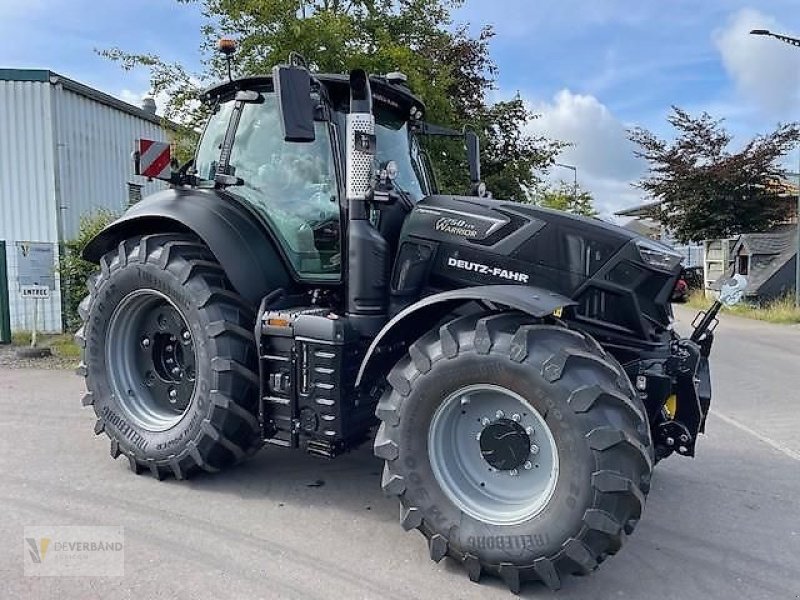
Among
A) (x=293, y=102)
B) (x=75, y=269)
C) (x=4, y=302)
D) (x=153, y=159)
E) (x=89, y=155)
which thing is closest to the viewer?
(x=293, y=102)

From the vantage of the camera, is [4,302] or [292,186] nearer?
[292,186]

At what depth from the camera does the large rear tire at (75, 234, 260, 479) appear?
415 centimetres

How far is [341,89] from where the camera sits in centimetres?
425

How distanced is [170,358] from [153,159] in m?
1.37

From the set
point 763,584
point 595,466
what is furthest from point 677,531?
point 595,466

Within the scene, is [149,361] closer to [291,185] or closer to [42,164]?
[291,185]

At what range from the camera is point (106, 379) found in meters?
4.76

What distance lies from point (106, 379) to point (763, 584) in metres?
4.12

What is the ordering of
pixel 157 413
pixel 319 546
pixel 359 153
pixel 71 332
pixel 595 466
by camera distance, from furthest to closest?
pixel 71 332 → pixel 157 413 → pixel 359 153 → pixel 319 546 → pixel 595 466

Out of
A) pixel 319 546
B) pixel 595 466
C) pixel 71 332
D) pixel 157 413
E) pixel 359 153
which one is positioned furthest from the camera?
pixel 71 332

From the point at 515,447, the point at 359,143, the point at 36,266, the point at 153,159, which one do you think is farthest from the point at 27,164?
the point at 515,447

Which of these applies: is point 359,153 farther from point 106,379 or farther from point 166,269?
point 106,379

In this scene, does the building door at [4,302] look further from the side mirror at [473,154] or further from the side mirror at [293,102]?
the side mirror at [293,102]

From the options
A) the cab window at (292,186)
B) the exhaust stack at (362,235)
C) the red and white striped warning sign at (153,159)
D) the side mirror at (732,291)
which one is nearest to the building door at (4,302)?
the red and white striped warning sign at (153,159)
